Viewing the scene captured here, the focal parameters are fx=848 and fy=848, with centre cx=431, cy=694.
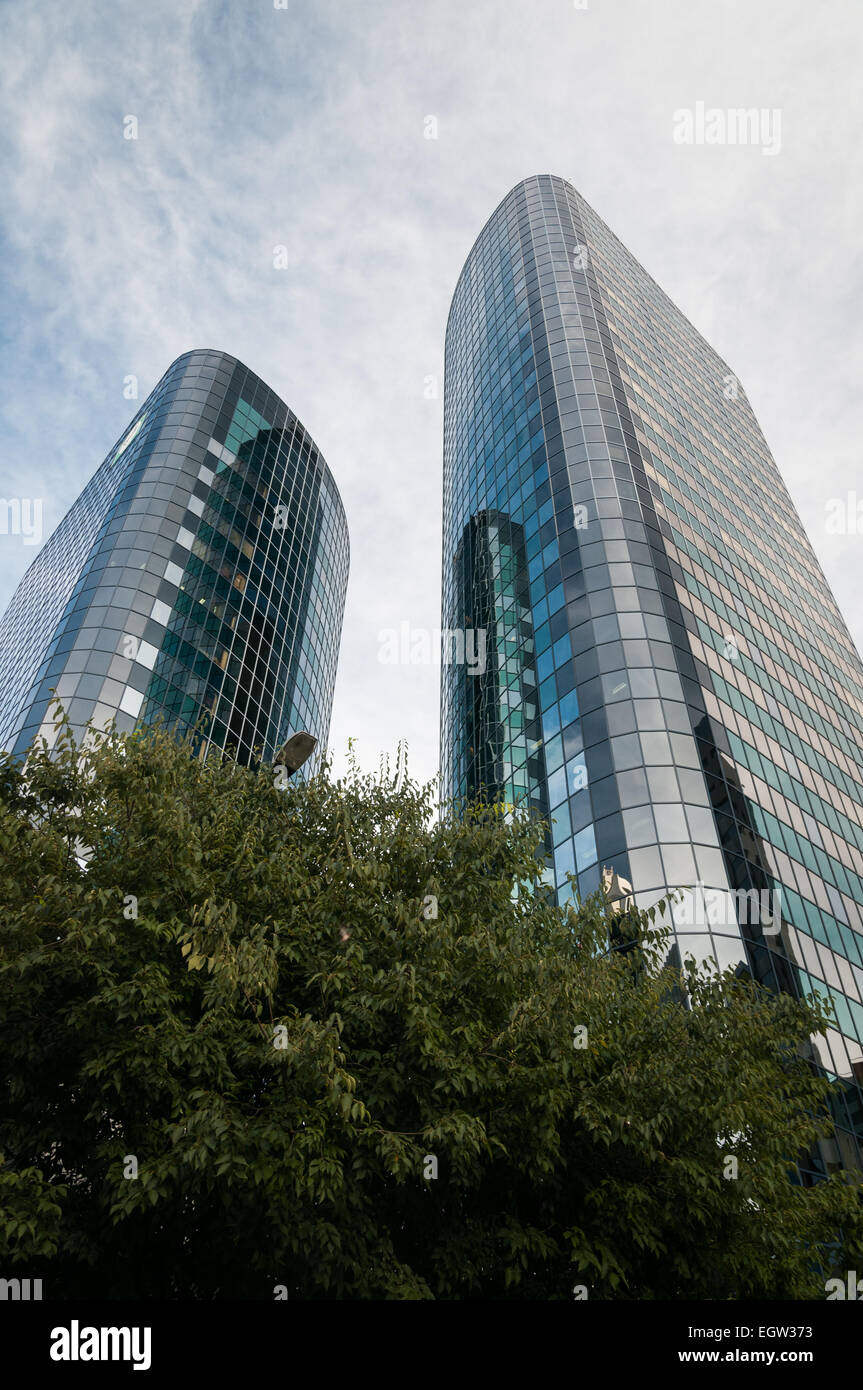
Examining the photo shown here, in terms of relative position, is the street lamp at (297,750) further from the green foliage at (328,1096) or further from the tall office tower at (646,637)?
the tall office tower at (646,637)

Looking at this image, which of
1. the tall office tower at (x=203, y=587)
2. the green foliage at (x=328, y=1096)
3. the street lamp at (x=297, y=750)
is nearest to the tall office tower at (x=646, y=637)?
the tall office tower at (x=203, y=587)

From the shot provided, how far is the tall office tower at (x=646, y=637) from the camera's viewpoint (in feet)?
99.8

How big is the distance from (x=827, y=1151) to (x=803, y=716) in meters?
23.6

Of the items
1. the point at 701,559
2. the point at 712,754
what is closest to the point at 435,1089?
the point at 712,754

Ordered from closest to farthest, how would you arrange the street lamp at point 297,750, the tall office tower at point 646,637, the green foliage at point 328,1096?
the green foliage at point 328,1096 → the street lamp at point 297,750 → the tall office tower at point 646,637

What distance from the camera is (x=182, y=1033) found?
838 cm

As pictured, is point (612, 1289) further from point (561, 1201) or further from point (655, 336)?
point (655, 336)

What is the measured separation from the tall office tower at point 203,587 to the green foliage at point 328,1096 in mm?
21451

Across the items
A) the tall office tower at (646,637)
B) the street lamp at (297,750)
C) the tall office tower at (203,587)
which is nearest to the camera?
the street lamp at (297,750)

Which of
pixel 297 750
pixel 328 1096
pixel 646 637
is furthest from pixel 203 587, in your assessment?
pixel 328 1096

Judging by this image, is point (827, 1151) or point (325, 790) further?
point (827, 1151)

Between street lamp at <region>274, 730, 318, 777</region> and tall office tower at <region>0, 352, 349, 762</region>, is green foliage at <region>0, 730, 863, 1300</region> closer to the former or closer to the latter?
street lamp at <region>274, 730, 318, 777</region>

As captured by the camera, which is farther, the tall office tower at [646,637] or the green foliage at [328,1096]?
the tall office tower at [646,637]

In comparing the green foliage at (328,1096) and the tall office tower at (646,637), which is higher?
the tall office tower at (646,637)
